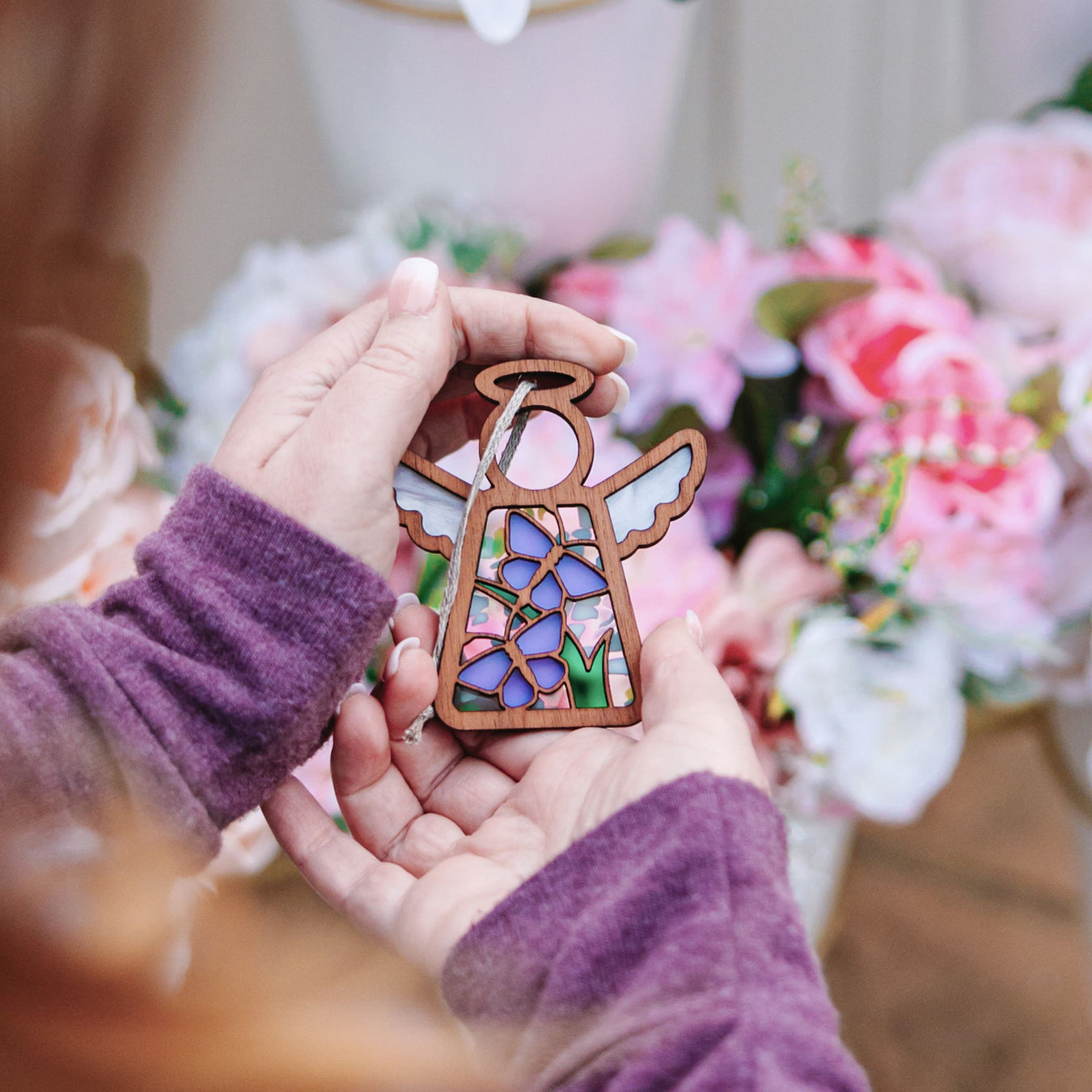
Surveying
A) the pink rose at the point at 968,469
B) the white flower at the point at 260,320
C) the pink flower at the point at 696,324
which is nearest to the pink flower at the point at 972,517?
the pink rose at the point at 968,469

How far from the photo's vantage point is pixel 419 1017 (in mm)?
383

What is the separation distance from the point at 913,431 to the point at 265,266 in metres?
0.53

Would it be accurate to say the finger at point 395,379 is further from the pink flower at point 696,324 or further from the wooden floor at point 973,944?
the wooden floor at point 973,944

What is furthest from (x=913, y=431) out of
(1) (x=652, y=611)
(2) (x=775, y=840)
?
(2) (x=775, y=840)

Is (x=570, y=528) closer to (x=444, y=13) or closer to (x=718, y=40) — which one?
(x=444, y=13)

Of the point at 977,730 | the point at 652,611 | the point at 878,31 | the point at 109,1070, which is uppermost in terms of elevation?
the point at 878,31

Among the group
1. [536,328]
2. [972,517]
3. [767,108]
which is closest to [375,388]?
Result: [536,328]

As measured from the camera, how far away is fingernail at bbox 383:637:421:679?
55cm

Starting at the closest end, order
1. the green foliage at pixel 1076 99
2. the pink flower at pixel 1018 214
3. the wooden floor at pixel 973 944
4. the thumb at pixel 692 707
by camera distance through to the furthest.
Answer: the thumb at pixel 692 707, the pink flower at pixel 1018 214, the green foliage at pixel 1076 99, the wooden floor at pixel 973 944

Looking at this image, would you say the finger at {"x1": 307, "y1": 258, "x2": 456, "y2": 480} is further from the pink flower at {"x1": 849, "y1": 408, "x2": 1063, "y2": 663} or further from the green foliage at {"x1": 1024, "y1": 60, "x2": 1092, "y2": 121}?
the green foliage at {"x1": 1024, "y1": 60, "x2": 1092, "y2": 121}

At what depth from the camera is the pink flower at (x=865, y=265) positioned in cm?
76

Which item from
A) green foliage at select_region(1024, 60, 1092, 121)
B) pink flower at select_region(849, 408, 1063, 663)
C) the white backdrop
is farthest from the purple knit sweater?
green foliage at select_region(1024, 60, 1092, 121)

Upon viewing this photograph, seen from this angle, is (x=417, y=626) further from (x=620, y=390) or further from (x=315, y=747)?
(x=620, y=390)

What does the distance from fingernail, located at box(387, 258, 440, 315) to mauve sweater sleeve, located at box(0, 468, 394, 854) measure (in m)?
0.14
